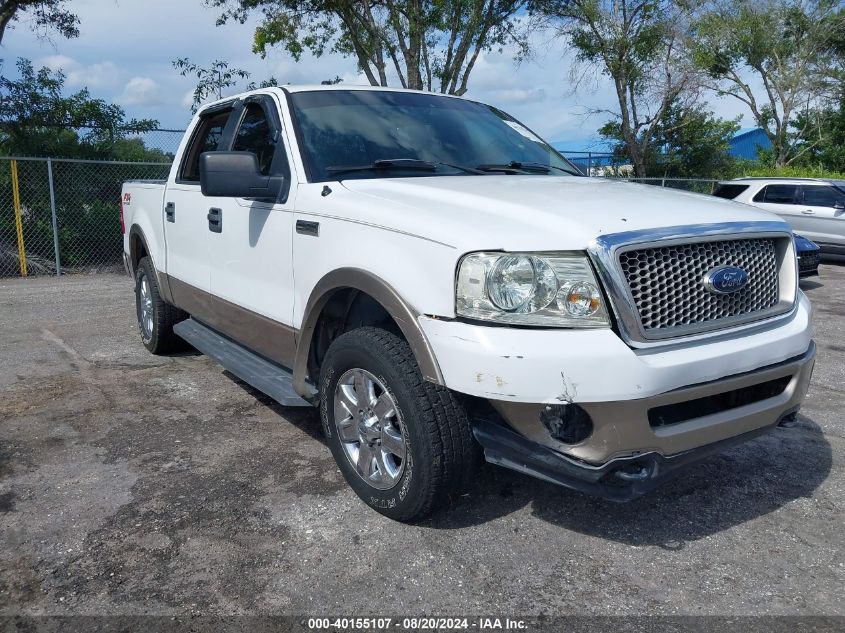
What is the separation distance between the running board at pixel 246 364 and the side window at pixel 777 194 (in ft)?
41.1

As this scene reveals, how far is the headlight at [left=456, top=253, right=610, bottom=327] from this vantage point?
276 cm

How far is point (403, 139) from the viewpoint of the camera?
4.17 meters

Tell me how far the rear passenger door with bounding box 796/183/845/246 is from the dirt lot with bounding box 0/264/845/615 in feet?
34.8

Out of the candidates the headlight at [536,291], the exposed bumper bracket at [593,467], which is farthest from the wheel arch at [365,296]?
the exposed bumper bracket at [593,467]

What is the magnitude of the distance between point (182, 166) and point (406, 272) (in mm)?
3232

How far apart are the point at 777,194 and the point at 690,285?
43.6ft

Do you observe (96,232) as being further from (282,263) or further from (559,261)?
(559,261)

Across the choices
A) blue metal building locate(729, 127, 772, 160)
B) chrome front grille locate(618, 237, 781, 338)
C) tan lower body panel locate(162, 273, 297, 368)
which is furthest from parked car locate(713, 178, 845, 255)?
blue metal building locate(729, 127, 772, 160)

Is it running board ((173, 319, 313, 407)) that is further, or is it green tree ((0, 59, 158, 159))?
green tree ((0, 59, 158, 159))

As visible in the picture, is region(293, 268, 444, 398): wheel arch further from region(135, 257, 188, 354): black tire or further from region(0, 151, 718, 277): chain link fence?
region(0, 151, 718, 277): chain link fence

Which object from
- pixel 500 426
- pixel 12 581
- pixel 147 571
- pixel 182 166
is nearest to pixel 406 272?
pixel 500 426

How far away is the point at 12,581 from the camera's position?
2.93 metres

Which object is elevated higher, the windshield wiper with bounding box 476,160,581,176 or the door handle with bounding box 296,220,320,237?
the windshield wiper with bounding box 476,160,581,176

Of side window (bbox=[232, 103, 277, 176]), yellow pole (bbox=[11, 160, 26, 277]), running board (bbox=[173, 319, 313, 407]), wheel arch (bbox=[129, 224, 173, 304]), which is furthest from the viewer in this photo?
yellow pole (bbox=[11, 160, 26, 277])
